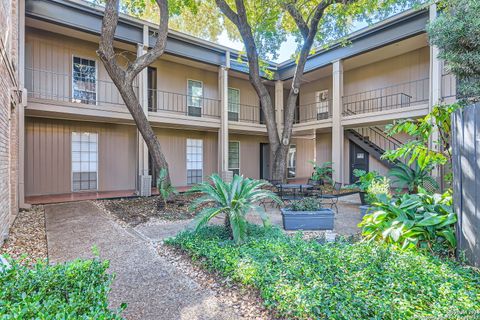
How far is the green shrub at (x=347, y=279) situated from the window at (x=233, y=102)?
37.8ft

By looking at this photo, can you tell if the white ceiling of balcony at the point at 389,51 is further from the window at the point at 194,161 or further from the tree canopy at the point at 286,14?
the window at the point at 194,161

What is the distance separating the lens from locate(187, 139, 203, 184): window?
1389 cm

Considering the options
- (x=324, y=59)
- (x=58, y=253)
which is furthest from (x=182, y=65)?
(x=58, y=253)

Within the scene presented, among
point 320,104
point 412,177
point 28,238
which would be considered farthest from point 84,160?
point 320,104

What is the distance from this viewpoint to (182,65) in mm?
13203

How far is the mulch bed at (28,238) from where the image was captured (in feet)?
15.1

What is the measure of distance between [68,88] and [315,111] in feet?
41.2

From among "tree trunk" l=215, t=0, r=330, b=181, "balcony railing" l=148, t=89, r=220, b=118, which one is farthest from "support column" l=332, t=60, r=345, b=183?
"balcony railing" l=148, t=89, r=220, b=118

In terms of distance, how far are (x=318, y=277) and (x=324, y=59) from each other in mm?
11913

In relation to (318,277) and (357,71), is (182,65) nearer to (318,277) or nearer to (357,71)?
(357,71)

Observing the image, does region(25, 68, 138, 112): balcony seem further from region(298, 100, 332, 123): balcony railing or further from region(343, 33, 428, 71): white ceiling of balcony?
region(343, 33, 428, 71): white ceiling of balcony

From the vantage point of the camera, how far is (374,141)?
1373 centimetres

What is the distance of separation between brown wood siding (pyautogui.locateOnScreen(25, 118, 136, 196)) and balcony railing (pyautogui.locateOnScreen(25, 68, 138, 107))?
3.25 ft

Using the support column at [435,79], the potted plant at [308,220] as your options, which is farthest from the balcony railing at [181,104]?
the support column at [435,79]
